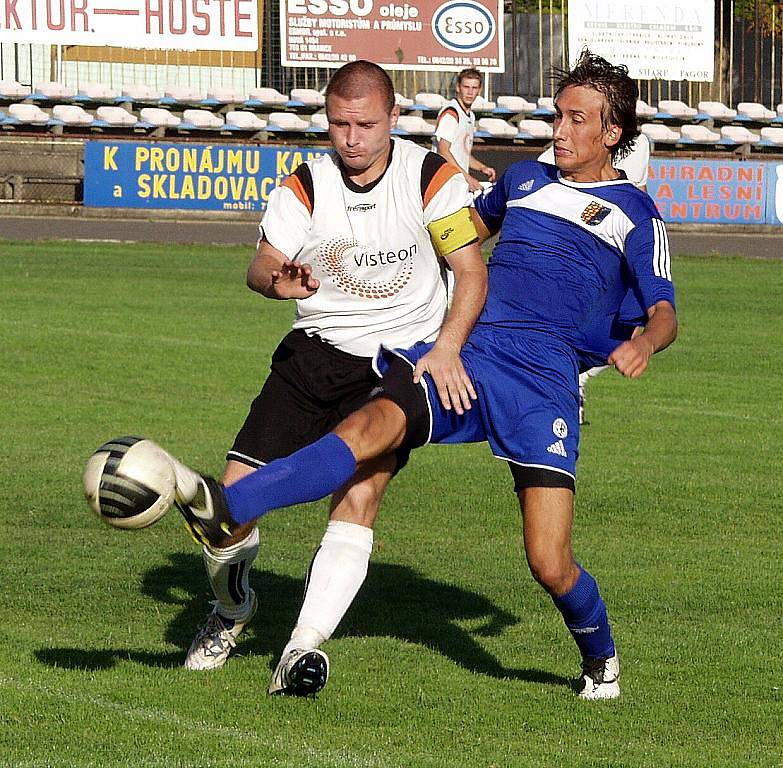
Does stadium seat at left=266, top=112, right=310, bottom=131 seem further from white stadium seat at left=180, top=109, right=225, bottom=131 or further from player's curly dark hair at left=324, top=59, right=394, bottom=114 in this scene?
player's curly dark hair at left=324, top=59, right=394, bottom=114

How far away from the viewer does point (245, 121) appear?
31.2 meters

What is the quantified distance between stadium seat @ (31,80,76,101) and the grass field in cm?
2020

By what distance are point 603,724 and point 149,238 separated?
20.9m

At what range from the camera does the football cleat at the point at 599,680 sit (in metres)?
4.75

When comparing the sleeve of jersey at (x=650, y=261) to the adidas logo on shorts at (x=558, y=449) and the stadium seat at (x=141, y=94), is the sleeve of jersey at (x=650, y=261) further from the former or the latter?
the stadium seat at (x=141, y=94)

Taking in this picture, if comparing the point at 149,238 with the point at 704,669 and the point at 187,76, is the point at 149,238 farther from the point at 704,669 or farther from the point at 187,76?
the point at 704,669

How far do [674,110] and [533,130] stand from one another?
15.0 ft

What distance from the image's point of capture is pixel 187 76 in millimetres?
34344

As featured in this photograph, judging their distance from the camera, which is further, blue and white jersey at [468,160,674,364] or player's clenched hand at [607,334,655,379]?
blue and white jersey at [468,160,674,364]

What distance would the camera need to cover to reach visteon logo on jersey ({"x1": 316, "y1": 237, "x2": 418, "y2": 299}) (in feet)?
16.2

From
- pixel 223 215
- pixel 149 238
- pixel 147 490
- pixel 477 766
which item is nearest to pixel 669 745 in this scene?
pixel 477 766

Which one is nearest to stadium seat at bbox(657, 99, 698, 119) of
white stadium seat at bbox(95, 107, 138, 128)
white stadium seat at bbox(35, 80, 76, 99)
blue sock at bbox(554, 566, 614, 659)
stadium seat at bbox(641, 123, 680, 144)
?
stadium seat at bbox(641, 123, 680, 144)

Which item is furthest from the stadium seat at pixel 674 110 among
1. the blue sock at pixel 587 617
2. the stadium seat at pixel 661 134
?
the blue sock at pixel 587 617

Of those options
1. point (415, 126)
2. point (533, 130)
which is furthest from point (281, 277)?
point (533, 130)
